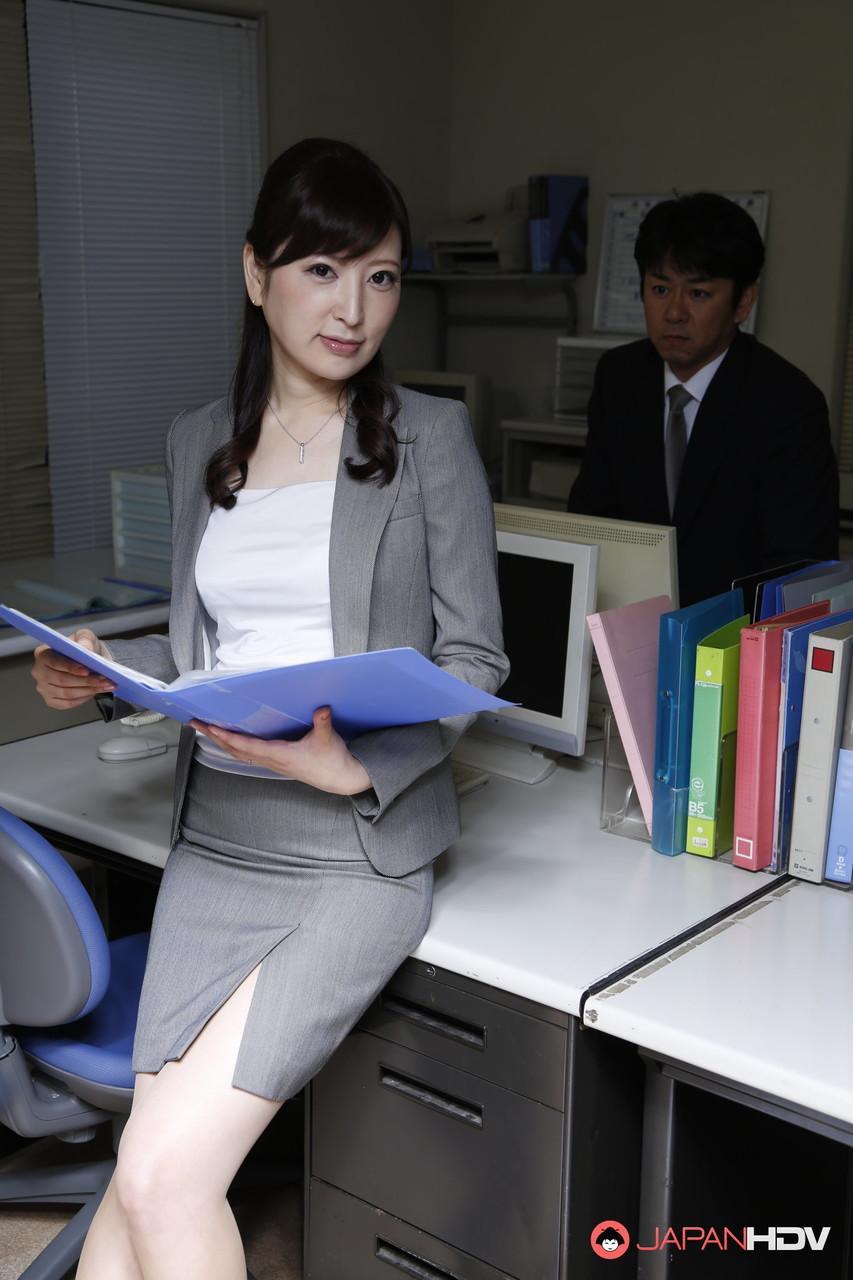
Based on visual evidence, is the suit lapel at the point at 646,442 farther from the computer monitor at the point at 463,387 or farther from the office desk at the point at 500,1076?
the computer monitor at the point at 463,387

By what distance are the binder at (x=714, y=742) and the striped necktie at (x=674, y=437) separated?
3.26 feet

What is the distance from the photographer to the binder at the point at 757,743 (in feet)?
5.80

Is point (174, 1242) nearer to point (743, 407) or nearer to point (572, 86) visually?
point (743, 407)

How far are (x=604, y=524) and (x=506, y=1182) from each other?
1.07 m

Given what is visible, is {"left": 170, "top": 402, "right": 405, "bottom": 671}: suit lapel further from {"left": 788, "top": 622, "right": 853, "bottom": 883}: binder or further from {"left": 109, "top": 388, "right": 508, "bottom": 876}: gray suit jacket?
{"left": 788, "top": 622, "right": 853, "bottom": 883}: binder

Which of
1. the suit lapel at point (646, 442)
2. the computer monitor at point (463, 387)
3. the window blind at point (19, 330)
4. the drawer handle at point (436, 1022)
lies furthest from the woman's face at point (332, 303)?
the computer monitor at point (463, 387)

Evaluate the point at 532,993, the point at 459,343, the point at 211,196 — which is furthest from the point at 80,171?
the point at 532,993

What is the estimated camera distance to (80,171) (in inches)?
165

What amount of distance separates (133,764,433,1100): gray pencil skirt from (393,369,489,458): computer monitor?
3239 millimetres

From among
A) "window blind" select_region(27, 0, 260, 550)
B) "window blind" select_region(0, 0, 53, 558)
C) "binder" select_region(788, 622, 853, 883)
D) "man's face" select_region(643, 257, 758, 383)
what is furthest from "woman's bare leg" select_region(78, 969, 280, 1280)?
"window blind" select_region(27, 0, 260, 550)

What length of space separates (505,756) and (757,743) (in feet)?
1.76

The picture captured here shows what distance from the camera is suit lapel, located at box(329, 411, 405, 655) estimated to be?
1581 millimetres

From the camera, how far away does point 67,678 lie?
164 cm

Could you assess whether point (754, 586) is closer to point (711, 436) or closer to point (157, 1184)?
point (711, 436)
